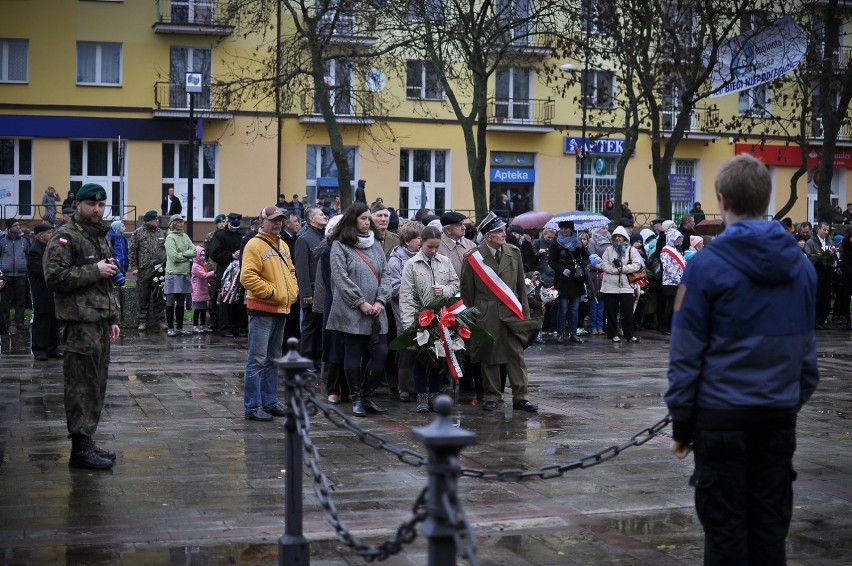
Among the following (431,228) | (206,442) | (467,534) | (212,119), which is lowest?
(206,442)

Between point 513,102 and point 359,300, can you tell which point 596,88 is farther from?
point 359,300

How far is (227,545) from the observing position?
6.49 metres

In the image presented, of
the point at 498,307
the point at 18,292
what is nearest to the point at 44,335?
the point at 18,292

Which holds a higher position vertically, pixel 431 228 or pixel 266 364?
pixel 431 228

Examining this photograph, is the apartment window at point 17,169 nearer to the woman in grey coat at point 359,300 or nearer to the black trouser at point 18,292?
the black trouser at point 18,292

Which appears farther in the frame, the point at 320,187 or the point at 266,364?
the point at 320,187

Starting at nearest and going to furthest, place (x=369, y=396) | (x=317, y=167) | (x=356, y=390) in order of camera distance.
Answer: (x=356, y=390)
(x=369, y=396)
(x=317, y=167)

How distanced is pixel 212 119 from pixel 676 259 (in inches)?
1047

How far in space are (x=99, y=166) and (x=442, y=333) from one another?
34576 mm

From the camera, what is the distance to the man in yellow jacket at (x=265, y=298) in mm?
10742

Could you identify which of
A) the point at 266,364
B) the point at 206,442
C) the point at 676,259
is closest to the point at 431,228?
the point at 266,364

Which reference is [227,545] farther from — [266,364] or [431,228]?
[431,228]

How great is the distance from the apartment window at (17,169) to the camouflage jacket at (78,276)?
35.8 m

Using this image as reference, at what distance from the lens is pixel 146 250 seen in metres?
20.5
